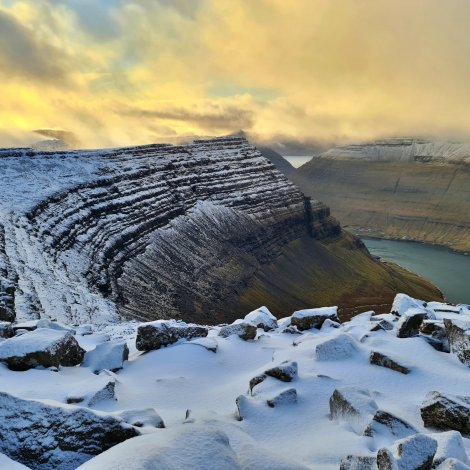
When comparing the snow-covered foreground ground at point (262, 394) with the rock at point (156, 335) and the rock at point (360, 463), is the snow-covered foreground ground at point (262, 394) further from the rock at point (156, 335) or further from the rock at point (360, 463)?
the rock at point (156, 335)

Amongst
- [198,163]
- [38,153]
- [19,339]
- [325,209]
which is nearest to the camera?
[19,339]

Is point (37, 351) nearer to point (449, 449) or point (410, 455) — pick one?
point (410, 455)

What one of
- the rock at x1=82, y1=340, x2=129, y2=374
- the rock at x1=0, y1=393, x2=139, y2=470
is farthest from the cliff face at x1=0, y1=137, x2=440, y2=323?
the rock at x1=0, y1=393, x2=139, y2=470

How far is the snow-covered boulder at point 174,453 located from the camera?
19.6ft

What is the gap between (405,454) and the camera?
22.1 feet

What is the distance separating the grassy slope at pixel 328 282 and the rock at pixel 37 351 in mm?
69569

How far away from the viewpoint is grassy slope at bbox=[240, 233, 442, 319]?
9313 centimetres

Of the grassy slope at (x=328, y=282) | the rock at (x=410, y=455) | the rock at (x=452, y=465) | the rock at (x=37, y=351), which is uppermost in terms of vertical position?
the rock at (x=37, y=351)

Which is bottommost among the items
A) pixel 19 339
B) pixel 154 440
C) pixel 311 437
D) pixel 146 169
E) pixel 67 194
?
pixel 311 437

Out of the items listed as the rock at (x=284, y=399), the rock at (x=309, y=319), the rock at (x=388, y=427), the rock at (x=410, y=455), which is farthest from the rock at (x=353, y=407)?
the rock at (x=309, y=319)

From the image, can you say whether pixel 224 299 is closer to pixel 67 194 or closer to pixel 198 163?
pixel 67 194

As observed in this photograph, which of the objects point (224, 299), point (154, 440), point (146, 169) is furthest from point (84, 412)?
point (146, 169)

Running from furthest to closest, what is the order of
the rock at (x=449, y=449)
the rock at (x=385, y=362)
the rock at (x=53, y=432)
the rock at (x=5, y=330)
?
the rock at (x=5, y=330) → the rock at (x=385, y=362) → the rock at (x=53, y=432) → the rock at (x=449, y=449)

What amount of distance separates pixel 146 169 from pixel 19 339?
8508cm
